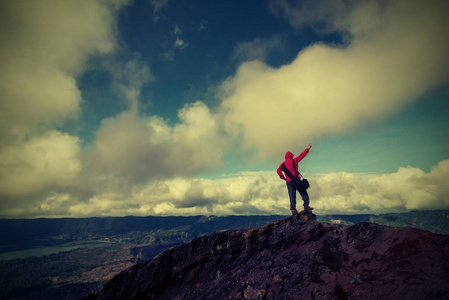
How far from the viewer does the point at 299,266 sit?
9.78 meters

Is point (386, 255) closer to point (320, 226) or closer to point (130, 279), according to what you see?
point (320, 226)

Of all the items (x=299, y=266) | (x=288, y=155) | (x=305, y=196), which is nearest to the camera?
(x=299, y=266)

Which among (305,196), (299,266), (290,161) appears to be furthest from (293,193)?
(299,266)

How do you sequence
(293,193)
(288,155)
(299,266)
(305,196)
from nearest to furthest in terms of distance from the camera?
1. (299,266)
2. (305,196)
3. (293,193)
4. (288,155)

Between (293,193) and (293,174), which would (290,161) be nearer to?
(293,174)

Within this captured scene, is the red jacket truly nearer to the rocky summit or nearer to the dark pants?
the dark pants

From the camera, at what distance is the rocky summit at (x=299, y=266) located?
307 inches

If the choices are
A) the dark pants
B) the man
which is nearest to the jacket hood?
the man

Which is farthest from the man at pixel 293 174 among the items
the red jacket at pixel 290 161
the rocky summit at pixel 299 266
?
the rocky summit at pixel 299 266

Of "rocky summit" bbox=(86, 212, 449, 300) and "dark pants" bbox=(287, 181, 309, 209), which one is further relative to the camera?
"dark pants" bbox=(287, 181, 309, 209)

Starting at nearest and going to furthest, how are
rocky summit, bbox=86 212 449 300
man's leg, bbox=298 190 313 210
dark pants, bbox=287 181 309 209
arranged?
rocky summit, bbox=86 212 449 300 < man's leg, bbox=298 190 313 210 < dark pants, bbox=287 181 309 209

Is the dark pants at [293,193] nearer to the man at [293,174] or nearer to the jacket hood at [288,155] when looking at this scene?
A: the man at [293,174]

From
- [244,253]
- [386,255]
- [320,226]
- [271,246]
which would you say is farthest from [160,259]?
[386,255]

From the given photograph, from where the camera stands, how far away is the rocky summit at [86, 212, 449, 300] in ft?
25.6
